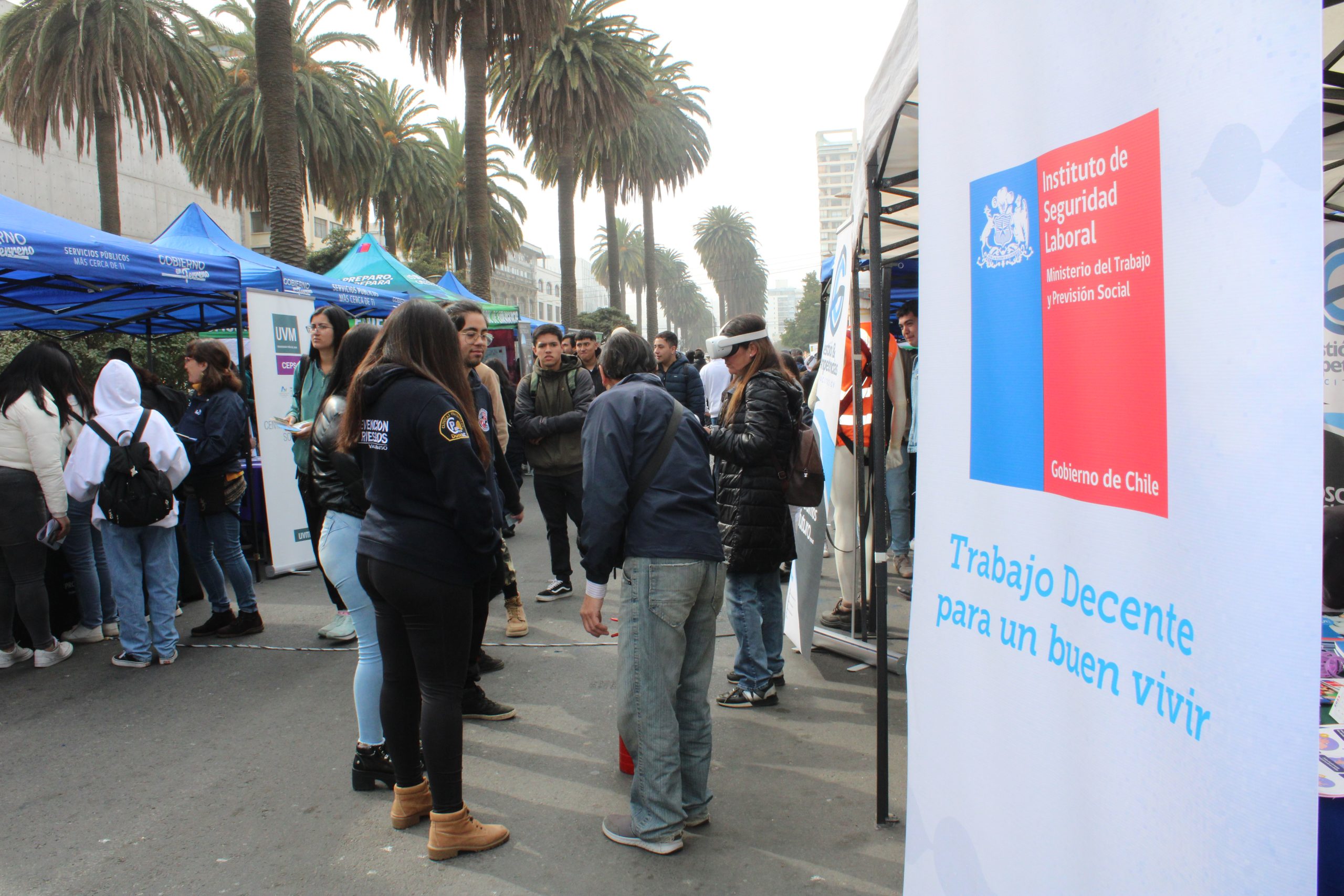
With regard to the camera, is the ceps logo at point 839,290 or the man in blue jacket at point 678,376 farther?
the man in blue jacket at point 678,376

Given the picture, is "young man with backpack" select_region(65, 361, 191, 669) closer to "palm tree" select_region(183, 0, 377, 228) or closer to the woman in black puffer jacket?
the woman in black puffer jacket

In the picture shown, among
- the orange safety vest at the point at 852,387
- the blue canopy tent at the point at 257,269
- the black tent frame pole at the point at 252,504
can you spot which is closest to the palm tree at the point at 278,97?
the blue canopy tent at the point at 257,269

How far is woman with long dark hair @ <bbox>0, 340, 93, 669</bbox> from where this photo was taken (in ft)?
16.2

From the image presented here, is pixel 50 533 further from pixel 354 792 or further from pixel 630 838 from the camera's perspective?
pixel 630 838

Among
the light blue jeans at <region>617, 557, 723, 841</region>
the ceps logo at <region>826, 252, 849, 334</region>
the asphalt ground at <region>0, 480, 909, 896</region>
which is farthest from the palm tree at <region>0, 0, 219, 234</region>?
the light blue jeans at <region>617, 557, 723, 841</region>

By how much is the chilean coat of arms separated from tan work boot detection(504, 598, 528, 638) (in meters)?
4.43

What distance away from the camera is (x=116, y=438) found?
16.4 ft

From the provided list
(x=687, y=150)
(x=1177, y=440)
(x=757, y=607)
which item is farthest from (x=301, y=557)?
(x=687, y=150)

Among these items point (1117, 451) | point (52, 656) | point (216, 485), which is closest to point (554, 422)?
point (216, 485)

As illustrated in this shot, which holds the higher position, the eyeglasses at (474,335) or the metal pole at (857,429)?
the eyeglasses at (474,335)

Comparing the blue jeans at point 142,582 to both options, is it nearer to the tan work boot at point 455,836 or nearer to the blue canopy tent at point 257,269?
the tan work boot at point 455,836

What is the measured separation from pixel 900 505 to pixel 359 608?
4.54 m

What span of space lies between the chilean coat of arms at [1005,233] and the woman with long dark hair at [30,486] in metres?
5.49

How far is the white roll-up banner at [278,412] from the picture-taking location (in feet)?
23.7
